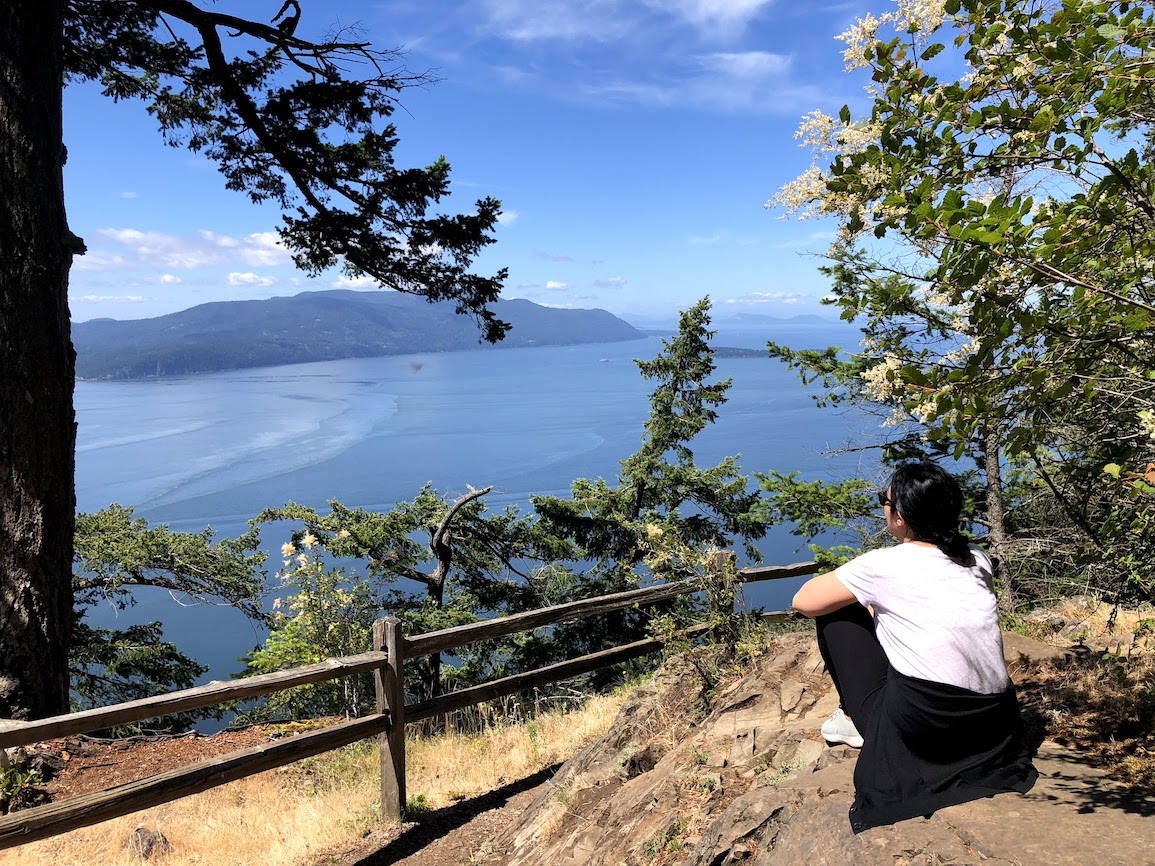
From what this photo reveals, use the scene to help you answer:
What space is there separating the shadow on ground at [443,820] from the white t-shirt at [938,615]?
3.74 metres

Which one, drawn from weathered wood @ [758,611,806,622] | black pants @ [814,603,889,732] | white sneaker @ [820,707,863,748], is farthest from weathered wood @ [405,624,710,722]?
black pants @ [814,603,889,732]

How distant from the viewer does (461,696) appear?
19.2 ft

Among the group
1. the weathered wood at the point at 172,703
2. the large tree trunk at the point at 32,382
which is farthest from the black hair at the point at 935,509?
the large tree trunk at the point at 32,382

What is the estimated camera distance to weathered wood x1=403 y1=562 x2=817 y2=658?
5.29 metres

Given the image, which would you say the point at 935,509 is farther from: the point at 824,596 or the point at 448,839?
the point at 448,839

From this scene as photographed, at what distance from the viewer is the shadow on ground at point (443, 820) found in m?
5.10

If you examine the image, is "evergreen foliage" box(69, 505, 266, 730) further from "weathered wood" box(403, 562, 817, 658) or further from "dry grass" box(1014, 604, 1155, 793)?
"dry grass" box(1014, 604, 1155, 793)

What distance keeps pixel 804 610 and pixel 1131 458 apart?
1.99m

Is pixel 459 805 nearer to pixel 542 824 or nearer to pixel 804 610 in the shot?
pixel 542 824

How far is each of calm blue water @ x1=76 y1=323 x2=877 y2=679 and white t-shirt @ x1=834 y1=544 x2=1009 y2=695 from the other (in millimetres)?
9715

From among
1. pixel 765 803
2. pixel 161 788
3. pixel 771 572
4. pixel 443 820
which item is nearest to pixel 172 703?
pixel 161 788

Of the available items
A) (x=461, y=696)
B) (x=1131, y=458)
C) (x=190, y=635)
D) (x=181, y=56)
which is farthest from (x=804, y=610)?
(x=190, y=635)

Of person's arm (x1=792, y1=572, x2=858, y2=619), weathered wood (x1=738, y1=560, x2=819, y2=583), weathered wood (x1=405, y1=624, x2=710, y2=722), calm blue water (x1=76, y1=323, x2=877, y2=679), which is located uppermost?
person's arm (x1=792, y1=572, x2=858, y2=619)

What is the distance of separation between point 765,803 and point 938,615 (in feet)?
4.01
